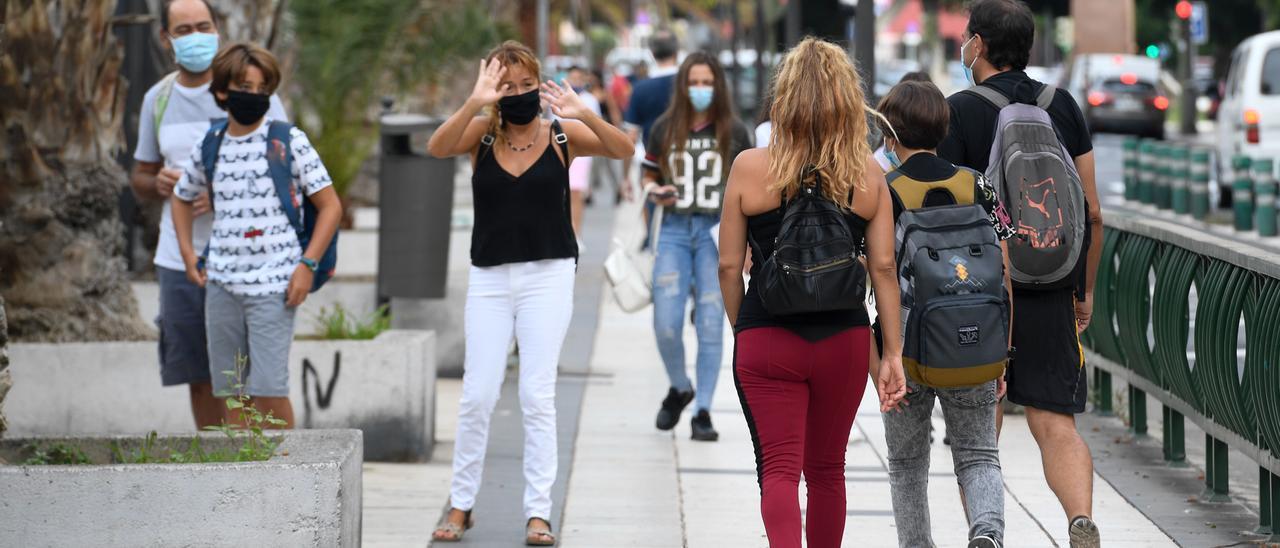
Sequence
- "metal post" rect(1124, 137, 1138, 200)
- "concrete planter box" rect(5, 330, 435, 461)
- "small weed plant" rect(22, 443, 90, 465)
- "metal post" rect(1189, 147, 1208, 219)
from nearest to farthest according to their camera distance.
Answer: "small weed plant" rect(22, 443, 90, 465) < "concrete planter box" rect(5, 330, 435, 461) < "metal post" rect(1189, 147, 1208, 219) < "metal post" rect(1124, 137, 1138, 200)

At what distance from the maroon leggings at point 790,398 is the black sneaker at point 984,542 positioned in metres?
0.50

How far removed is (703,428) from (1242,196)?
11270 mm

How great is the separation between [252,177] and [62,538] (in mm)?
1753

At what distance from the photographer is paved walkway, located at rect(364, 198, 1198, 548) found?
6352 millimetres

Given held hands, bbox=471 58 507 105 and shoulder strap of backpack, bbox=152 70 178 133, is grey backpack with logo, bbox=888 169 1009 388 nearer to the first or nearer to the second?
held hands, bbox=471 58 507 105

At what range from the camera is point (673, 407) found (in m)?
8.46

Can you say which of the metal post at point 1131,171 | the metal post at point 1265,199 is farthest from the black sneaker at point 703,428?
the metal post at point 1131,171

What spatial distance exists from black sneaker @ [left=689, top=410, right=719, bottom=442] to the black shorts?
2.93 meters

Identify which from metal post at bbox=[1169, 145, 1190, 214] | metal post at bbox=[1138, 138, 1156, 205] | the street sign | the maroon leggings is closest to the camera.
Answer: the maroon leggings

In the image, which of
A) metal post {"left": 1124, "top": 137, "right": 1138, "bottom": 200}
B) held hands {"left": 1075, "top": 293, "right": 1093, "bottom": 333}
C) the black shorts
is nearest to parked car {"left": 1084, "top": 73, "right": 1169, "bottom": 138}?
metal post {"left": 1124, "top": 137, "right": 1138, "bottom": 200}

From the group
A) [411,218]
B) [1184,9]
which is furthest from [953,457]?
[1184,9]

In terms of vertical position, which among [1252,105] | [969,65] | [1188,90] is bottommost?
[969,65]

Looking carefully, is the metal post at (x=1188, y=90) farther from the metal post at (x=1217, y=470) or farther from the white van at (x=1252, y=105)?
the metal post at (x=1217, y=470)

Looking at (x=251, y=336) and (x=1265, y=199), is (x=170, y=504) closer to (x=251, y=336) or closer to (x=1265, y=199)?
(x=251, y=336)
